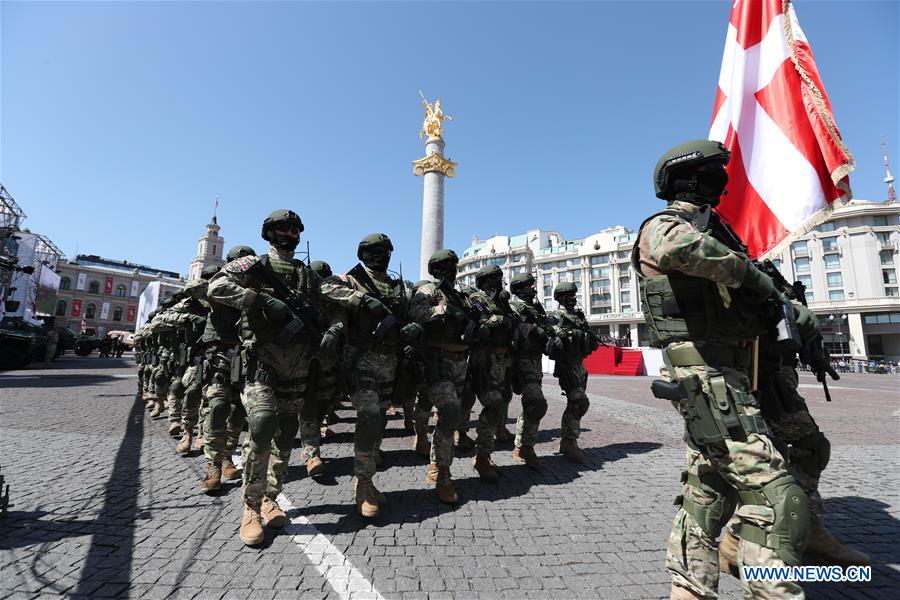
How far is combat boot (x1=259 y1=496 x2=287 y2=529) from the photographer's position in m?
3.25

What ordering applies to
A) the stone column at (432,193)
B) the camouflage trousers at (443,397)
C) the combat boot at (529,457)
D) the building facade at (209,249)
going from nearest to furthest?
the camouflage trousers at (443,397), the combat boot at (529,457), the stone column at (432,193), the building facade at (209,249)

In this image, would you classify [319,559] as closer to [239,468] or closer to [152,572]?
[152,572]

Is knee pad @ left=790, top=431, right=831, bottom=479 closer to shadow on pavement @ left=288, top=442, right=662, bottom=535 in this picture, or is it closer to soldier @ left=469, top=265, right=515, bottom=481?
shadow on pavement @ left=288, top=442, right=662, bottom=535

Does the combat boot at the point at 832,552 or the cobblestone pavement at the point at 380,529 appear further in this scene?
the combat boot at the point at 832,552

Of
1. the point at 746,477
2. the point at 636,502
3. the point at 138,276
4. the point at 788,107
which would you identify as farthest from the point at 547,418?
the point at 138,276

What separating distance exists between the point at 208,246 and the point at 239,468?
80051mm

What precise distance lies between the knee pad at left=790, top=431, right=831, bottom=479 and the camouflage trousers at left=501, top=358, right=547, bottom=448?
251 cm

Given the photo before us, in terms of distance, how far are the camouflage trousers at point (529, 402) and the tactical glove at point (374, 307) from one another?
2.40 metres

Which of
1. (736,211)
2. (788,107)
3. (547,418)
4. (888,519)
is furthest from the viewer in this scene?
(547,418)

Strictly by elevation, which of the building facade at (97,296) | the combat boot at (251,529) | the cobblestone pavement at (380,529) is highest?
the building facade at (97,296)

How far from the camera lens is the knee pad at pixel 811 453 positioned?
300 cm

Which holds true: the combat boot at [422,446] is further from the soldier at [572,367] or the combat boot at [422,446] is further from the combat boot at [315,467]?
the soldier at [572,367]

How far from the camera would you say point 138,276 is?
75125 millimetres

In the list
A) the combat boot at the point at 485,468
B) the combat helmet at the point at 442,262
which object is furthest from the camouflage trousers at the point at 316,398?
the combat boot at the point at 485,468
